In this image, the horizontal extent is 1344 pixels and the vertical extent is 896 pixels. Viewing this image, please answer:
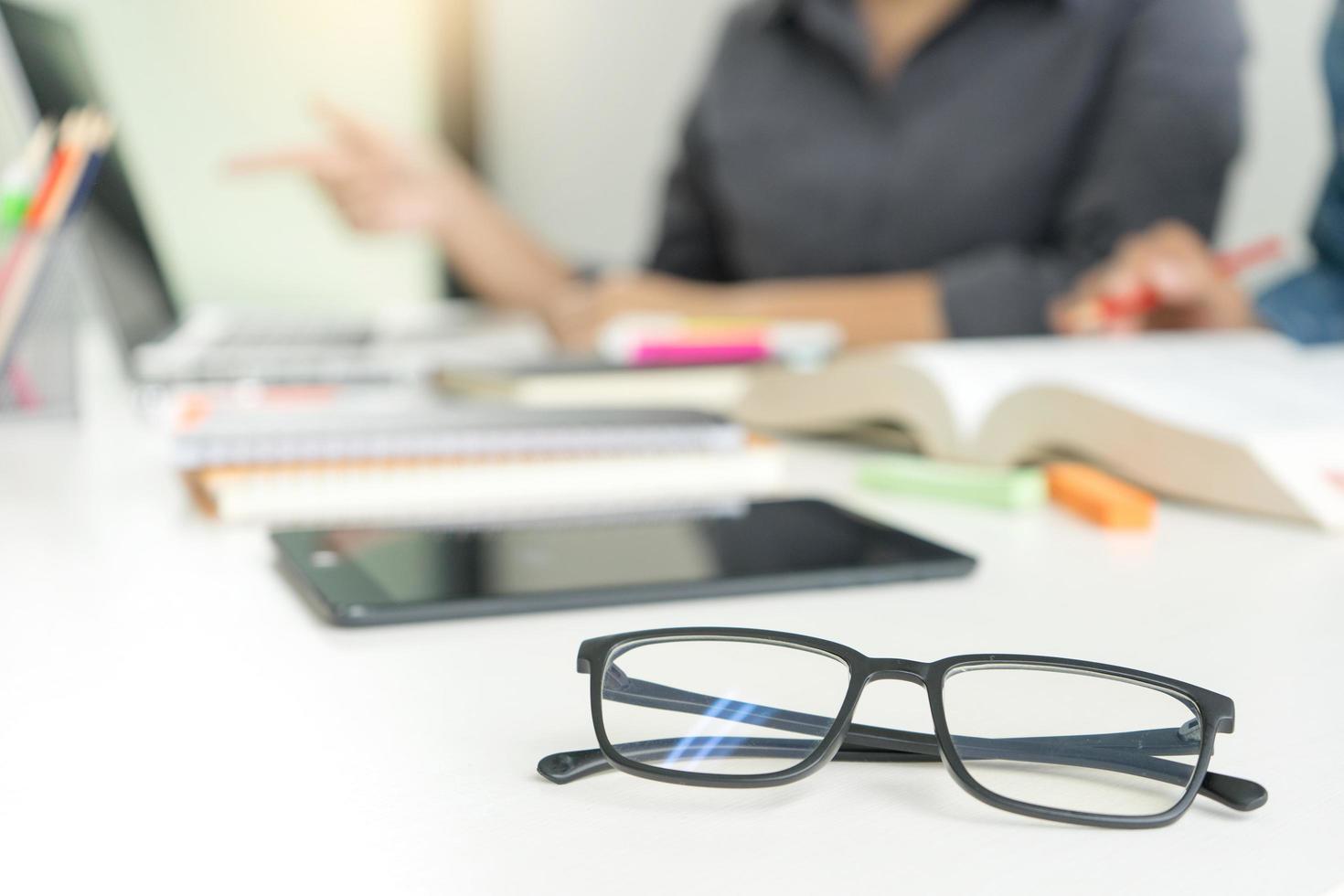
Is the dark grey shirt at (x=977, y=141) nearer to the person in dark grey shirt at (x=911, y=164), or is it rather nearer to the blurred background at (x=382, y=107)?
the person in dark grey shirt at (x=911, y=164)

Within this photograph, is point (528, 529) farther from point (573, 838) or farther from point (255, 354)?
point (255, 354)

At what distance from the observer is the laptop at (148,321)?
75 cm

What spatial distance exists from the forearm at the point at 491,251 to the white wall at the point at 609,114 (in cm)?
32

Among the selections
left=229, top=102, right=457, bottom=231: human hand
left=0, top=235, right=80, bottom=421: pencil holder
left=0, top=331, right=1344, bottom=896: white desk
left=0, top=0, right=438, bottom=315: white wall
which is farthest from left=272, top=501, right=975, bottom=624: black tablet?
left=0, top=0, right=438, bottom=315: white wall

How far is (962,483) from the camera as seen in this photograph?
0.50 metres

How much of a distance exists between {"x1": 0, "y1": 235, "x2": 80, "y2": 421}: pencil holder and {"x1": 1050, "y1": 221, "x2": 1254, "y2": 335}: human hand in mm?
593

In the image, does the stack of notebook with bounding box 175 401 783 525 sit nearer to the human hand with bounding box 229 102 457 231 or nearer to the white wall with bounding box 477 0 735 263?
the human hand with bounding box 229 102 457 231

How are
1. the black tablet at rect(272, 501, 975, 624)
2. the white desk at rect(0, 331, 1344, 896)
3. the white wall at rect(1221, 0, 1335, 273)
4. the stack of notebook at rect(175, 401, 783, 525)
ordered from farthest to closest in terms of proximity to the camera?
the white wall at rect(1221, 0, 1335, 273)
the stack of notebook at rect(175, 401, 783, 525)
the black tablet at rect(272, 501, 975, 624)
the white desk at rect(0, 331, 1344, 896)

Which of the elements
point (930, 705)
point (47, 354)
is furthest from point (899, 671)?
point (47, 354)

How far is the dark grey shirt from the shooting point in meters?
0.94

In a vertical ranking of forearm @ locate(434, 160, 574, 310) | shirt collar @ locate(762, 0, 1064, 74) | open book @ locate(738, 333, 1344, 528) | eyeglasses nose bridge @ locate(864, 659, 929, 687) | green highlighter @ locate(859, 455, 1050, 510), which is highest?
shirt collar @ locate(762, 0, 1064, 74)

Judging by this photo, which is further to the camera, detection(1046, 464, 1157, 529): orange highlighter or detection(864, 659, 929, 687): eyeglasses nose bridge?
detection(1046, 464, 1157, 529): orange highlighter

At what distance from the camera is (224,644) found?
0.31m

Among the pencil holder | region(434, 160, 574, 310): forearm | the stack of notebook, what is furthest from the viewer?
region(434, 160, 574, 310): forearm
